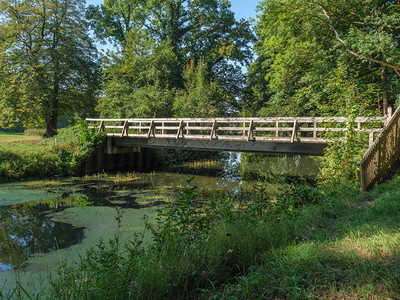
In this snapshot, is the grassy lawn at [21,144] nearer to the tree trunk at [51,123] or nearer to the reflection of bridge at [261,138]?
the tree trunk at [51,123]

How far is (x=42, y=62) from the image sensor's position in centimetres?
2409

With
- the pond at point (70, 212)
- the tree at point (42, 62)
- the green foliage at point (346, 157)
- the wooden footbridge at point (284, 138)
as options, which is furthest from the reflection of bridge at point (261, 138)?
the tree at point (42, 62)

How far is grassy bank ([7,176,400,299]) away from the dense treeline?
19.6 ft

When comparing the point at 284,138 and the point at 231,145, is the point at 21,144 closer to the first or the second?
the point at 231,145

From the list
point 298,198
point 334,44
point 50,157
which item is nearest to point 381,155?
point 298,198

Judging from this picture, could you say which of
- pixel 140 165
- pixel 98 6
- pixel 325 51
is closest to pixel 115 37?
pixel 98 6

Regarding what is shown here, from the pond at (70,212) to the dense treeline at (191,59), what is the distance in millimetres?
6784

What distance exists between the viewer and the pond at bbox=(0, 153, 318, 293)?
532 cm

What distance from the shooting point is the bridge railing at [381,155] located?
668cm

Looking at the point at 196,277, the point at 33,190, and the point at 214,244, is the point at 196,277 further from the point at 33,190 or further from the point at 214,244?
the point at 33,190

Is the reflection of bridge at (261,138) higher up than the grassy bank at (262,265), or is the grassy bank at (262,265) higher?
the reflection of bridge at (261,138)

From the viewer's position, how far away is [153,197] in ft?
35.5

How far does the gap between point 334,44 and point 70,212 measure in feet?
50.6

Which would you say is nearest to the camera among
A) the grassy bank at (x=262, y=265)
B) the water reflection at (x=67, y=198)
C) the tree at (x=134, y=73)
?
the grassy bank at (x=262, y=265)
